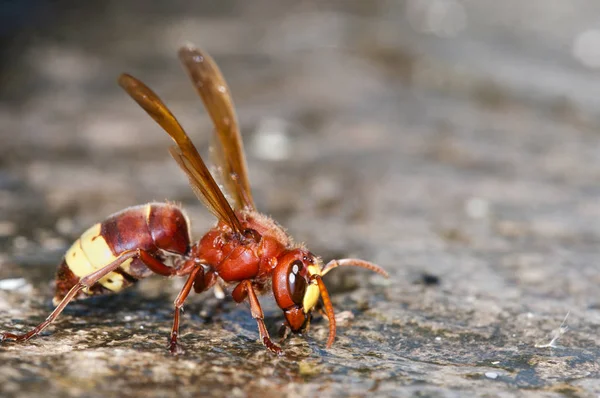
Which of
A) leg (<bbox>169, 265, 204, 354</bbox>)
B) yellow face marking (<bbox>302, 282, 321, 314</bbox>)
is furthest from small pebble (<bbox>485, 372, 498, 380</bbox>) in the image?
leg (<bbox>169, 265, 204, 354</bbox>)

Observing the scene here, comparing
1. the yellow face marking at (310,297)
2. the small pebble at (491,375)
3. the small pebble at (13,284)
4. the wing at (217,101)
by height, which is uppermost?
the wing at (217,101)

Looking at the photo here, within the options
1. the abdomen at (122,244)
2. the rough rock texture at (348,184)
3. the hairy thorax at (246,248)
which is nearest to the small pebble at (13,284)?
the rough rock texture at (348,184)

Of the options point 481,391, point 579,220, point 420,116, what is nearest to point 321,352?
point 481,391

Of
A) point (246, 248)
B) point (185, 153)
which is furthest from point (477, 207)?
point (185, 153)

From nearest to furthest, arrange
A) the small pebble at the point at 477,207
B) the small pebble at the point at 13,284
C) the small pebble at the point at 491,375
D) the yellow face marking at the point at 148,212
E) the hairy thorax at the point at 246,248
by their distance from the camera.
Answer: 1. the small pebble at the point at 491,375
2. the hairy thorax at the point at 246,248
3. the yellow face marking at the point at 148,212
4. the small pebble at the point at 13,284
5. the small pebble at the point at 477,207

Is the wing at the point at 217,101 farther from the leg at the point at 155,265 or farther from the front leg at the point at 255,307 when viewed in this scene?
the front leg at the point at 255,307

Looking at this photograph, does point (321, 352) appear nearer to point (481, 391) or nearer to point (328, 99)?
point (481, 391)

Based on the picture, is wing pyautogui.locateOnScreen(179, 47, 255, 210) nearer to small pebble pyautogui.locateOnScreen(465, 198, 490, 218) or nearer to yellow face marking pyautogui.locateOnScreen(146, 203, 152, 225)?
yellow face marking pyautogui.locateOnScreen(146, 203, 152, 225)

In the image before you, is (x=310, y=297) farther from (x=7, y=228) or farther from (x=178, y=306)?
(x=7, y=228)
